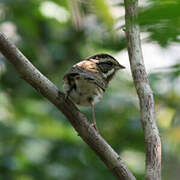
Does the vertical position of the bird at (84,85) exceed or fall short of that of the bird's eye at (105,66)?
it falls short

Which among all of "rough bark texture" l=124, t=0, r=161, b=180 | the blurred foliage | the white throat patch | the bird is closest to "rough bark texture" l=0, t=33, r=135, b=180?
"rough bark texture" l=124, t=0, r=161, b=180

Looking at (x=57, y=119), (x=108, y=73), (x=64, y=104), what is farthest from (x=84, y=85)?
(x=57, y=119)

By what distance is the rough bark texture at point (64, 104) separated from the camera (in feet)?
8.17

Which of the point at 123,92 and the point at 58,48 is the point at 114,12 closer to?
the point at 123,92

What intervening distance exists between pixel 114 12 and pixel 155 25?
3410mm

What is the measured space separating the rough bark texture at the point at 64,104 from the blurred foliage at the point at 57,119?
2.40m

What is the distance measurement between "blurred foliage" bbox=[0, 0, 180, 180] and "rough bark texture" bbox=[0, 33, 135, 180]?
2399mm

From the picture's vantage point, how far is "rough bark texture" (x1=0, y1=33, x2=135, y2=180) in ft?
8.17

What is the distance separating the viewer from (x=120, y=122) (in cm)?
582

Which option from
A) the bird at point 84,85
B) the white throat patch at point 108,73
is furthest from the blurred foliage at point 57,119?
the bird at point 84,85

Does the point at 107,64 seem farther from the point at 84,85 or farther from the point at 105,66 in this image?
the point at 84,85

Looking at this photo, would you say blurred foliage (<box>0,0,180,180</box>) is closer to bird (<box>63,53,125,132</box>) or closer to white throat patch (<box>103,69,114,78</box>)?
white throat patch (<box>103,69,114,78</box>)

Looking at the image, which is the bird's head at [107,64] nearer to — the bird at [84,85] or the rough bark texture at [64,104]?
the bird at [84,85]

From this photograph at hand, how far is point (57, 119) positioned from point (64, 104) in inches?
132
